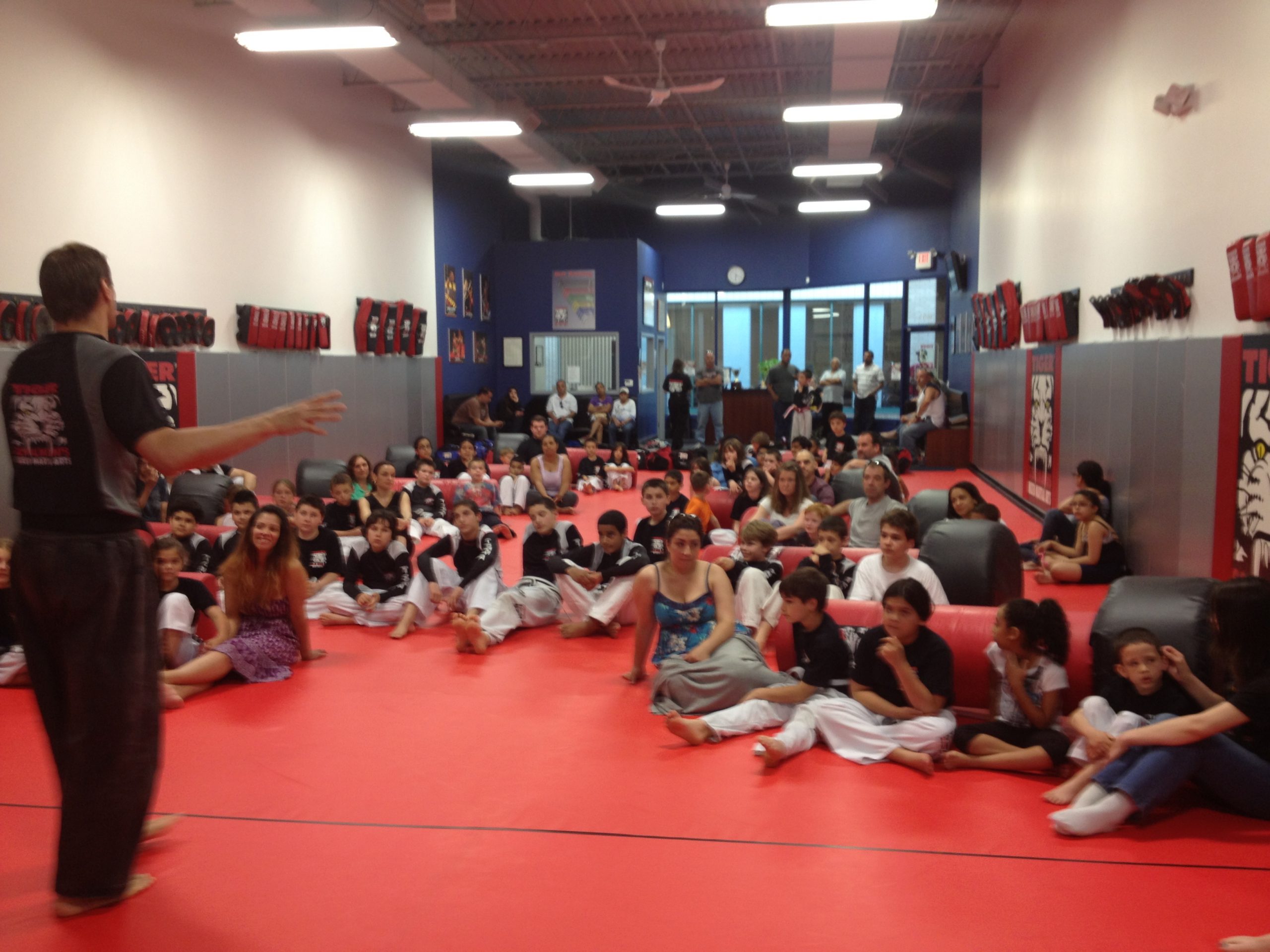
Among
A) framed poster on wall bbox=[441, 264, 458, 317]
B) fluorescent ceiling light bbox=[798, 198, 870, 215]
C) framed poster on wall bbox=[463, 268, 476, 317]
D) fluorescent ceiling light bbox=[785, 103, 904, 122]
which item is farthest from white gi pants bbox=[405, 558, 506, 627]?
fluorescent ceiling light bbox=[798, 198, 870, 215]

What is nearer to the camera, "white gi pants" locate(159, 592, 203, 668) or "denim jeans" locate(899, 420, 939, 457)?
"white gi pants" locate(159, 592, 203, 668)

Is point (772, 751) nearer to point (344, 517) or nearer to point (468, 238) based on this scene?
point (344, 517)

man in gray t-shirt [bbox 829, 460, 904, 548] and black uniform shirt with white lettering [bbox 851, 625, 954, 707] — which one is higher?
man in gray t-shirt [bbox 829, 460, 904, 548]

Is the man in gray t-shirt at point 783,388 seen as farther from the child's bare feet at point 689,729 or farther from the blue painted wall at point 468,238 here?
the child's bare feet at point 689,729

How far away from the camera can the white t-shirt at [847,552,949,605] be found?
5867 mm

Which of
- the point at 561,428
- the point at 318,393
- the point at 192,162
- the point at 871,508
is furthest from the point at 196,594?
the point at 561,428

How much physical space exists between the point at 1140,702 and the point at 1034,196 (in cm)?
992

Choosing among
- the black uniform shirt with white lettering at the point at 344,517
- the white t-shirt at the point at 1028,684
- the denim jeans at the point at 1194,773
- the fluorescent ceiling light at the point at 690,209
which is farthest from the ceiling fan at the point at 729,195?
the denim jeans at the point at 1194,773

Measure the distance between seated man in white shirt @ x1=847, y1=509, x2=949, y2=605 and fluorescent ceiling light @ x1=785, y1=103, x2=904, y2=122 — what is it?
833 centimetres

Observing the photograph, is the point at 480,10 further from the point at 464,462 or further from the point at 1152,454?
the point at 1152,454

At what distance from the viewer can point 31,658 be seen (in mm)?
3148

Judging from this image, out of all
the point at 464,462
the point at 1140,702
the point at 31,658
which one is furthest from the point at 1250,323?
the point at 464,462

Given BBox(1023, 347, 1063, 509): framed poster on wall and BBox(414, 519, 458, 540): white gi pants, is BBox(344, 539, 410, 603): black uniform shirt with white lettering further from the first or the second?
BBox(1023, 347, 1063, 509): framed poster on wall

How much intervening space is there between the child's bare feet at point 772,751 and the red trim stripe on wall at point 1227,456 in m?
3.43
